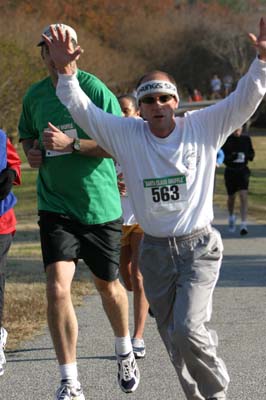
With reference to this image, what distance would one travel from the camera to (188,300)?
5.55 metres

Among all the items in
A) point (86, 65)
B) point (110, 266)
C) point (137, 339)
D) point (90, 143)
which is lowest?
A: point (86, 65)

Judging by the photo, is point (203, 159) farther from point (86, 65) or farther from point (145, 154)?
point (86, 65)

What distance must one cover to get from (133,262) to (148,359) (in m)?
0.79

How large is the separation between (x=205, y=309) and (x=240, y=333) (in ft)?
10.2

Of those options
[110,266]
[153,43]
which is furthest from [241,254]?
[153,43]

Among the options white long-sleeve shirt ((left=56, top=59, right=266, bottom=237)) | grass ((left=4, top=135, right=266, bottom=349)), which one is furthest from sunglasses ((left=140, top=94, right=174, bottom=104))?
grass ((left=4, top=135, right=266, bottom=349))

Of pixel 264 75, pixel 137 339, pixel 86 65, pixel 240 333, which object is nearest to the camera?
pixel 264 75

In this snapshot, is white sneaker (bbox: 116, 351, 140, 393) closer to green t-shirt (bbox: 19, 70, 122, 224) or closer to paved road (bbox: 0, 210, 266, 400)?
paved road (bbox: 0, 210, 266, 400)

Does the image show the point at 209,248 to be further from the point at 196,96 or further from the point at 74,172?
the point at 196,96

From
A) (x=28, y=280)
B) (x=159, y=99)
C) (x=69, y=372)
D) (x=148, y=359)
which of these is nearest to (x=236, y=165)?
(x=28, y=280)

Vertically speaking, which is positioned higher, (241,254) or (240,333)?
(240,333)

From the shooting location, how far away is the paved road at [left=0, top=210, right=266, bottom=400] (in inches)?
266

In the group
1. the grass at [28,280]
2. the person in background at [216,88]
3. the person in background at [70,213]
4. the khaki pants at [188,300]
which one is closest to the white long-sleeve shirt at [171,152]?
the khaki pants at [188,300]

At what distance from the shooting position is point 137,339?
7875 millimetres
